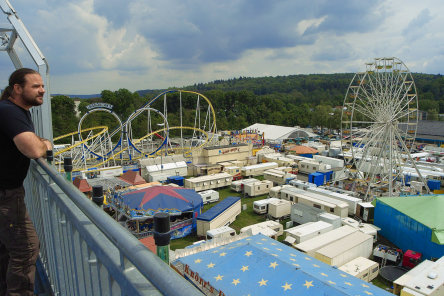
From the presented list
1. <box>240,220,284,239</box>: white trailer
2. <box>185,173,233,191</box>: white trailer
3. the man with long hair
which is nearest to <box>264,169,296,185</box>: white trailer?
<box>185,173,233,191</box>: white trailer

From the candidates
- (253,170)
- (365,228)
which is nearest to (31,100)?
(365,228)

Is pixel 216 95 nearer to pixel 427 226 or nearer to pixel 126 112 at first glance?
pixel 126 112

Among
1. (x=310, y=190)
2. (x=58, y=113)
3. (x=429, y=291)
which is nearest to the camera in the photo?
(x=429, y=291)

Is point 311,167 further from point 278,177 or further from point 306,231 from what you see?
point 306,231

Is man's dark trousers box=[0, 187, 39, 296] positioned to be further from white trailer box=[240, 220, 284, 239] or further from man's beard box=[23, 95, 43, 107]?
white trailer box=[240, 220, 284, 239]

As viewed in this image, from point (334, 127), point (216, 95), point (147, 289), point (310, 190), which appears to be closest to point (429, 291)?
point (310, 190)

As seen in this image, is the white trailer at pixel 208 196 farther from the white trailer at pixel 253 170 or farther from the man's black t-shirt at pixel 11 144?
the man's black t-shirt at pixel 11 144
